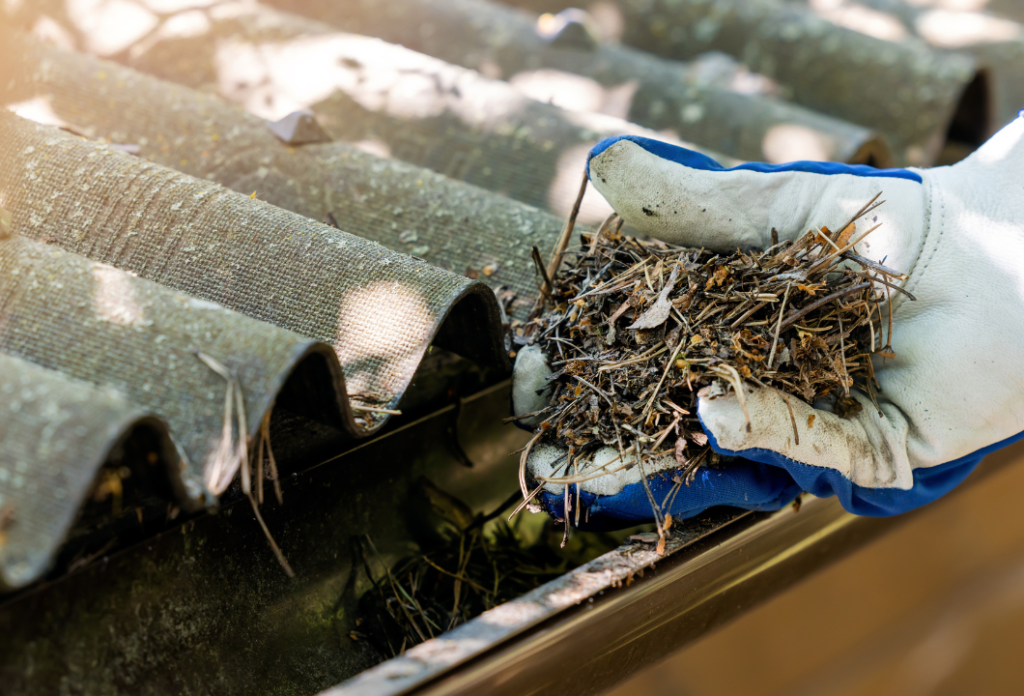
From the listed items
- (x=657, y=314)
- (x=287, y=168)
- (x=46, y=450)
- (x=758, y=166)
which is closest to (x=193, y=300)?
(x=46, y=450)

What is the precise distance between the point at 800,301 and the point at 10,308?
138cm

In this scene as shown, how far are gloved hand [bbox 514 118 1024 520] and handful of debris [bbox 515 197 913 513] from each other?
45 millimetres

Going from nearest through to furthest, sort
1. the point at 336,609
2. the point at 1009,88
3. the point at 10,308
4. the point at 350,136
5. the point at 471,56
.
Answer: the point at 10,308, the point at 336,609, the point at 350,136, the point at 471,56, the point at 1009,88

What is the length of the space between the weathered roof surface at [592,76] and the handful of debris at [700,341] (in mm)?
1837

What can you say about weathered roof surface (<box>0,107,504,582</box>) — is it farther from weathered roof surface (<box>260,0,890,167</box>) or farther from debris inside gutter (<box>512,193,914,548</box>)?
weathered roof surface (<box>260,0,890,167</box>)

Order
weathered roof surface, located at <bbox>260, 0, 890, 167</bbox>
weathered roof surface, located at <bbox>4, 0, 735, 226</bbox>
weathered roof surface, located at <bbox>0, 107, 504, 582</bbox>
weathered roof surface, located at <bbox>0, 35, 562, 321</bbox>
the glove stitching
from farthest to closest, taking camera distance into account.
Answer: weathered roof surface, located at <bbox>260, 0, 890, 167</bbox> → weathered roof surface, located at <bbox>4, 0, 735, 226</bbox> → weathered roof surface, located at <bbox>0, 35, 562, 321</bbox> → the glove stitching → weathered roof surface, located at <bbox>0, 107, 504, 582</bbox>

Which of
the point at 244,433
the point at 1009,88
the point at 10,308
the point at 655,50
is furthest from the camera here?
the point at 655,50

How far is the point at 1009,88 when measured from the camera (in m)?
4.08

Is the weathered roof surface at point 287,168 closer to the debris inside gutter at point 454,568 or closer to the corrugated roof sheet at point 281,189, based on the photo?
the corrugated roof sheet at point 281,189

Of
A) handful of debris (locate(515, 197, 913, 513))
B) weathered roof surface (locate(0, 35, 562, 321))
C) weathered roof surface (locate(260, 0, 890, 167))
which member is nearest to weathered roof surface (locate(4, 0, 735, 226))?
weathered roof surface (locate(0, 35, 562, 321))

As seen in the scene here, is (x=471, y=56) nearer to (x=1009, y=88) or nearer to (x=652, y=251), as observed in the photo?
(x=652, y=251)

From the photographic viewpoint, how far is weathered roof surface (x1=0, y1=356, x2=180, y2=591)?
921 millimetres

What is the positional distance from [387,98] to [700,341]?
1724 millimetres

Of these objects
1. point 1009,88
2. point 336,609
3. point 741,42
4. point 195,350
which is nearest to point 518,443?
point 336,609
